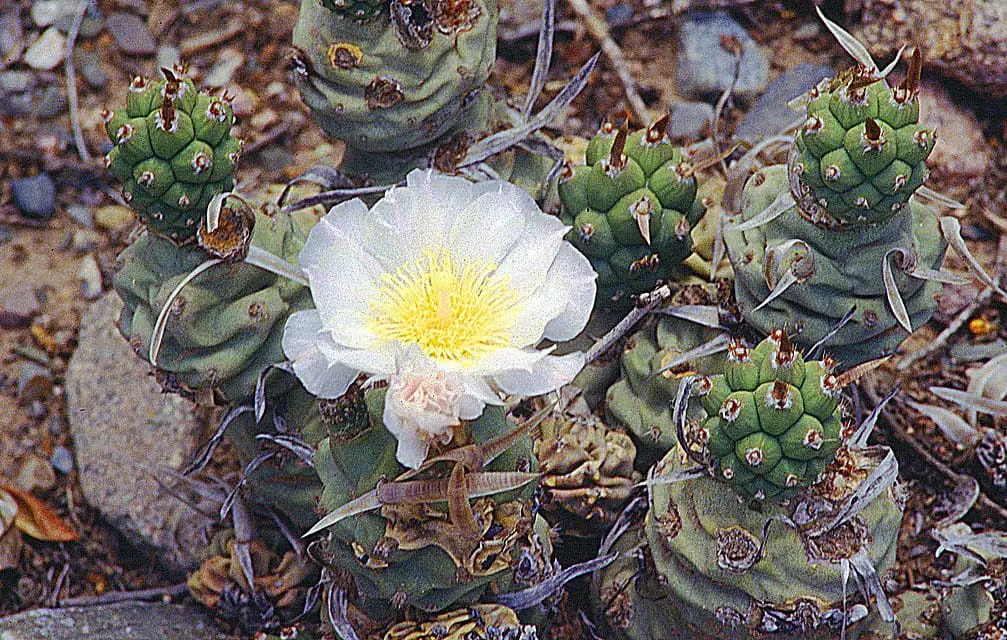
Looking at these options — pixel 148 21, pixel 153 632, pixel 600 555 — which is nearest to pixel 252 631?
pixel 153 632

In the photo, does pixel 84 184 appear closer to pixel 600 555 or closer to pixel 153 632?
pixel 153 632

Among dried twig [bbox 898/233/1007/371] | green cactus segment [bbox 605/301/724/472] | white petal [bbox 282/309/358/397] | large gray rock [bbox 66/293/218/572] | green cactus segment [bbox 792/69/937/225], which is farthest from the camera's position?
dried twig [bbox 898/233/1007/371]

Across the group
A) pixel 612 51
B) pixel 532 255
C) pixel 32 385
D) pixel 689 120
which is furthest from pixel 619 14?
pixel 32 385

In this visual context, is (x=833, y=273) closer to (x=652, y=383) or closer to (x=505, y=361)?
(x=652, y=383)

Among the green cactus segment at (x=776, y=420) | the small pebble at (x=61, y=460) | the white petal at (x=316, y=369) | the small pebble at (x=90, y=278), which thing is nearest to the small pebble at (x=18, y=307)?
the small pebble at (x=90, y=278)

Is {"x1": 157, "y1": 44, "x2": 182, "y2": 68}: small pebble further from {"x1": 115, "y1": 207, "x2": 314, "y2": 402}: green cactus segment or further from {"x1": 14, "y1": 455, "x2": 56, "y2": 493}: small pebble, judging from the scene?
{"x1": 115, "y1": 207, "x2": 314, "y2": 402}: green cactus segment

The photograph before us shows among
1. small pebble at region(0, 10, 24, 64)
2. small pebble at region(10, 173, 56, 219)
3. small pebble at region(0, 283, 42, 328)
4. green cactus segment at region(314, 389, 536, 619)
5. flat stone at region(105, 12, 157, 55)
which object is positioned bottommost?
small pebble at region(0, 283, 42, 328)

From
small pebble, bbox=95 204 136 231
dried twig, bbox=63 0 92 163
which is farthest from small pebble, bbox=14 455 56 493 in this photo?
dried twig, bbox=63 0 92 163

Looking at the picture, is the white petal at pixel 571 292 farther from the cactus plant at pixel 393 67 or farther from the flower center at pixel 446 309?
the cactus plant at pixel 393 67
